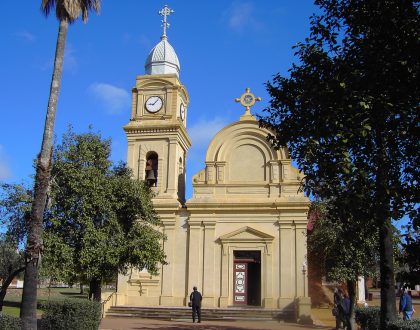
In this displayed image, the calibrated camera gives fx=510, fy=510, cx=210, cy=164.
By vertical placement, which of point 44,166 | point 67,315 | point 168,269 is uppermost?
point 44,166

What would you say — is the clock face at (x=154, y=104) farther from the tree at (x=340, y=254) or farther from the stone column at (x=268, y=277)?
the tree at (x=340, y=254)

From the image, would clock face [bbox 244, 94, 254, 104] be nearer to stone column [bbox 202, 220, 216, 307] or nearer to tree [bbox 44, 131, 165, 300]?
stone column [bbox 202, 220, 216, 307]

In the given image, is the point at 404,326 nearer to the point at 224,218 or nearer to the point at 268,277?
the point at 268,277

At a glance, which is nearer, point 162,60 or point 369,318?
point 369,318

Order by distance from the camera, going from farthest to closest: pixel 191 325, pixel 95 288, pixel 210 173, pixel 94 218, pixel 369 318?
1. pixel 210 173
2. pixel 191 325
3. pixel 95 288
4. pixel 94 218
5. pixel 369 318

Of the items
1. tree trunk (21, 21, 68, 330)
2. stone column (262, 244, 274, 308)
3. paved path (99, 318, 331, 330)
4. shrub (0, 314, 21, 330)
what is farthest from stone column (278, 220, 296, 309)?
shrub (0, 314, 21, 330)

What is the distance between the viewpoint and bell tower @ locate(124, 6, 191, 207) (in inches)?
1296

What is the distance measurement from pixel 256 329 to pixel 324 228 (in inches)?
224

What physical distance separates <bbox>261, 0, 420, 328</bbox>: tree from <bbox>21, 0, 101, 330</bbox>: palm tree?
6938mm

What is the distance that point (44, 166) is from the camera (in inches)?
562

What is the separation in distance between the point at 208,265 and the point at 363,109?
22470mm

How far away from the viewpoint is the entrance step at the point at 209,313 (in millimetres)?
27750

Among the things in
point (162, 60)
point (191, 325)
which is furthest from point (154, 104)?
point (191, 325)

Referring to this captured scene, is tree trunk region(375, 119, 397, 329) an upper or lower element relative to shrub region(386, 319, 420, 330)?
upper
